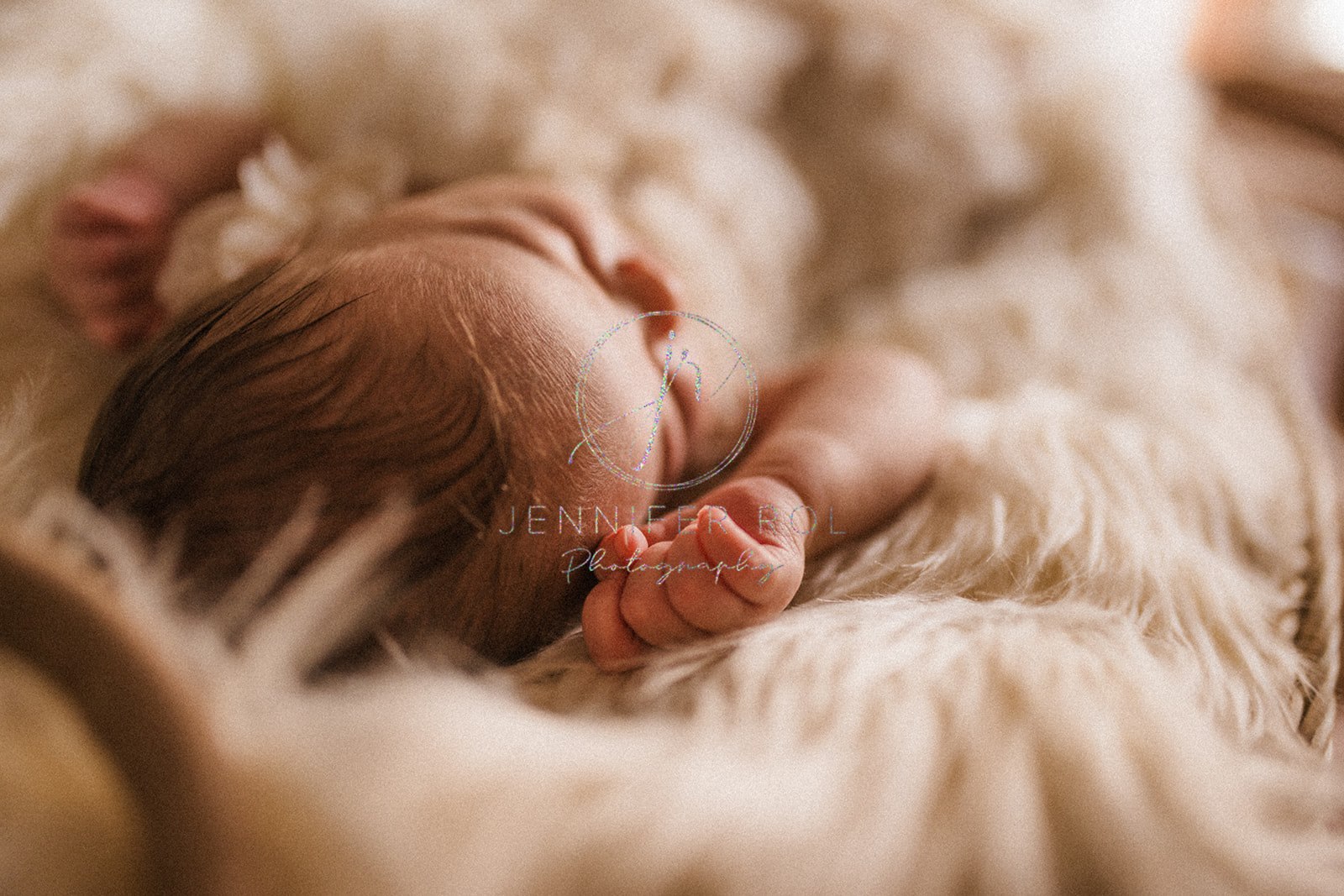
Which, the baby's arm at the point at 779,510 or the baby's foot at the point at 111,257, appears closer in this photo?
the baby's arm at the point at 779,510

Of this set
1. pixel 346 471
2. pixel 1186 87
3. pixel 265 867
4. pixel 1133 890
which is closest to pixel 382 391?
pixel 346 471

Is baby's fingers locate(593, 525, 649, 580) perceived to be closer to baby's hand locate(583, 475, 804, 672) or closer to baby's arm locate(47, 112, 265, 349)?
baby's hand locate(583, 475, 804, 672)

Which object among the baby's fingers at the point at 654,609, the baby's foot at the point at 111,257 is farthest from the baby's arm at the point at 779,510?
the baby's foot at the point at 111,257

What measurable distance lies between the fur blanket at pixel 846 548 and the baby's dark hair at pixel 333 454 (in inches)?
0.9

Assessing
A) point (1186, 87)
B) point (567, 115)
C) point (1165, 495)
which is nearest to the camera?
point (1165, 495)

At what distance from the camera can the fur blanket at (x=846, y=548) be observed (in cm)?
31

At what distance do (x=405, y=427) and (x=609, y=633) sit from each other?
0.49ft

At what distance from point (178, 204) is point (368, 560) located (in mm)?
448

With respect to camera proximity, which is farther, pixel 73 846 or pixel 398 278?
pixel 398 278

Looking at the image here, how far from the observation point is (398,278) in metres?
0.44

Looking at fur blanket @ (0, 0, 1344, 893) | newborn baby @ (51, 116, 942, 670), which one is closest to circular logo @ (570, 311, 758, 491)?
newborn baby @ (51, 116, 942, 670)

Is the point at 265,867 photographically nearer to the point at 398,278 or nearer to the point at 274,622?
the point at 274,622

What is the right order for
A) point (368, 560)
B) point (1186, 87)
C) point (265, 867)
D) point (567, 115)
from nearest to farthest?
point (265, 867), point (368, 560), point (567, 115), point (1186, 87)

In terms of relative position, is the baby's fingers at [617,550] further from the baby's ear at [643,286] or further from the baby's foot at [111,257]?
the baby's foot at [111,257]
